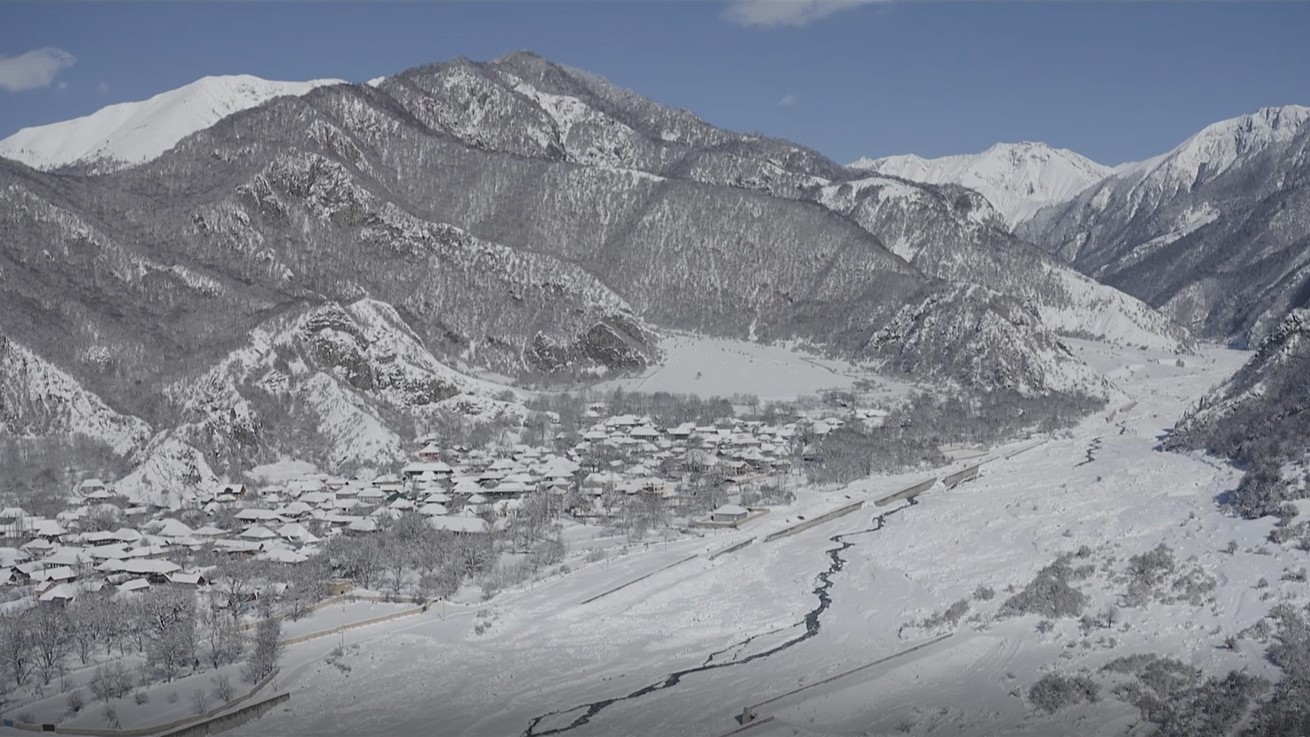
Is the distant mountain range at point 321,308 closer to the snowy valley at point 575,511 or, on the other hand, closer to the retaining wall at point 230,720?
the snowy valley at point 575,511

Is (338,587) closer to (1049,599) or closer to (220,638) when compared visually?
(220,638)

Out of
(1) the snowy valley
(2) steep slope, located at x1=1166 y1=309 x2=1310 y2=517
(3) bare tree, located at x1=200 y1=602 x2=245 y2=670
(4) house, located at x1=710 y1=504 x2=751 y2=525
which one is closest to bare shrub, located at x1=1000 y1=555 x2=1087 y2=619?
(1) the snowy valley

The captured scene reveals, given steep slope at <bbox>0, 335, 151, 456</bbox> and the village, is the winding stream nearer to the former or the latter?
the village

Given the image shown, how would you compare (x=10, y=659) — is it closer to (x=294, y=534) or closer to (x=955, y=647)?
(x=294, y=534)

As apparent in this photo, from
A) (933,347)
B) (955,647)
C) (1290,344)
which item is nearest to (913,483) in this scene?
(1290,344)

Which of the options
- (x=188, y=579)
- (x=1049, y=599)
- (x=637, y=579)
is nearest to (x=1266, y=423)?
(x=1049, y=599)

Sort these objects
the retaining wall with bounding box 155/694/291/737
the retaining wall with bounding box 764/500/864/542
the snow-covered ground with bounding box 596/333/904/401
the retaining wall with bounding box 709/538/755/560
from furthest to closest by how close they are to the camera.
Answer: the snow-covered ground with bounding box 596/333/904/401, the retaining wall with bounding box 764/500/864/542, the retaining wall with bounding box 709/538/755/560, the retaining wall with bounding box 155/694/291/737
